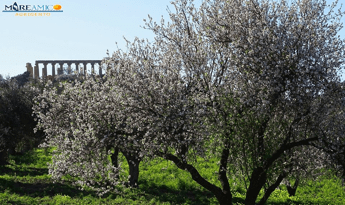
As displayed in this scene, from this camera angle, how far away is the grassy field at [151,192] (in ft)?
83.8

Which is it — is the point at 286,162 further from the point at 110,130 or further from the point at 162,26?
the point at 162,26

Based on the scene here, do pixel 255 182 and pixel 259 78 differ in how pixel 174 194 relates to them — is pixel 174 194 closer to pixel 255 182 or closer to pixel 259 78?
pixel 255 182

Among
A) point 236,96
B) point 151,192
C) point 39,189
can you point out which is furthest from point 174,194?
point 236,96

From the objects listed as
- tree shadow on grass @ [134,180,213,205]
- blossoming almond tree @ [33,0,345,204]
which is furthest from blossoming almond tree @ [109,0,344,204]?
tree shadow on grass @ [134,180,213,205]

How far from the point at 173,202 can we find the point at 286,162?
1192 centimetres

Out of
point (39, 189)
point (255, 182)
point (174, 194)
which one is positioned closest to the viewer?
point (255, 182)

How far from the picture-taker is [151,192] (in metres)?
29.3

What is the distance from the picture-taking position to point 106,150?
16234 mm

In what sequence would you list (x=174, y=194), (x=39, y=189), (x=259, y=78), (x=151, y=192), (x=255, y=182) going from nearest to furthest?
(x=259, y=78) → (x=255, y=182) → (x=39, y=189) → (x=174, y=194) → (x=151, y=192)

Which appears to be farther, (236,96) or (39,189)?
(39,189)

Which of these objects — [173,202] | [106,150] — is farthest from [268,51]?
[173,202]

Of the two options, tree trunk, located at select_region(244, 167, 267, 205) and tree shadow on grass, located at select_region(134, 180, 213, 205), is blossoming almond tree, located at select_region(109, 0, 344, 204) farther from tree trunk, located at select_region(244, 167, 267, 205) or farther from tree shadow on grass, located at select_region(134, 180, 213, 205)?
tree shadow on grass, located at select_region(134, 180, 213, 205)

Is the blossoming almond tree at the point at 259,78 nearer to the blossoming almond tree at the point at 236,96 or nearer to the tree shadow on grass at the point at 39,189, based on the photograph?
the blossoming almond tree at the point at 236,96

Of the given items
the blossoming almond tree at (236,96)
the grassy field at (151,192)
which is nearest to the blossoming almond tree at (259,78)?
the blossoming almond tree at (236,96)
